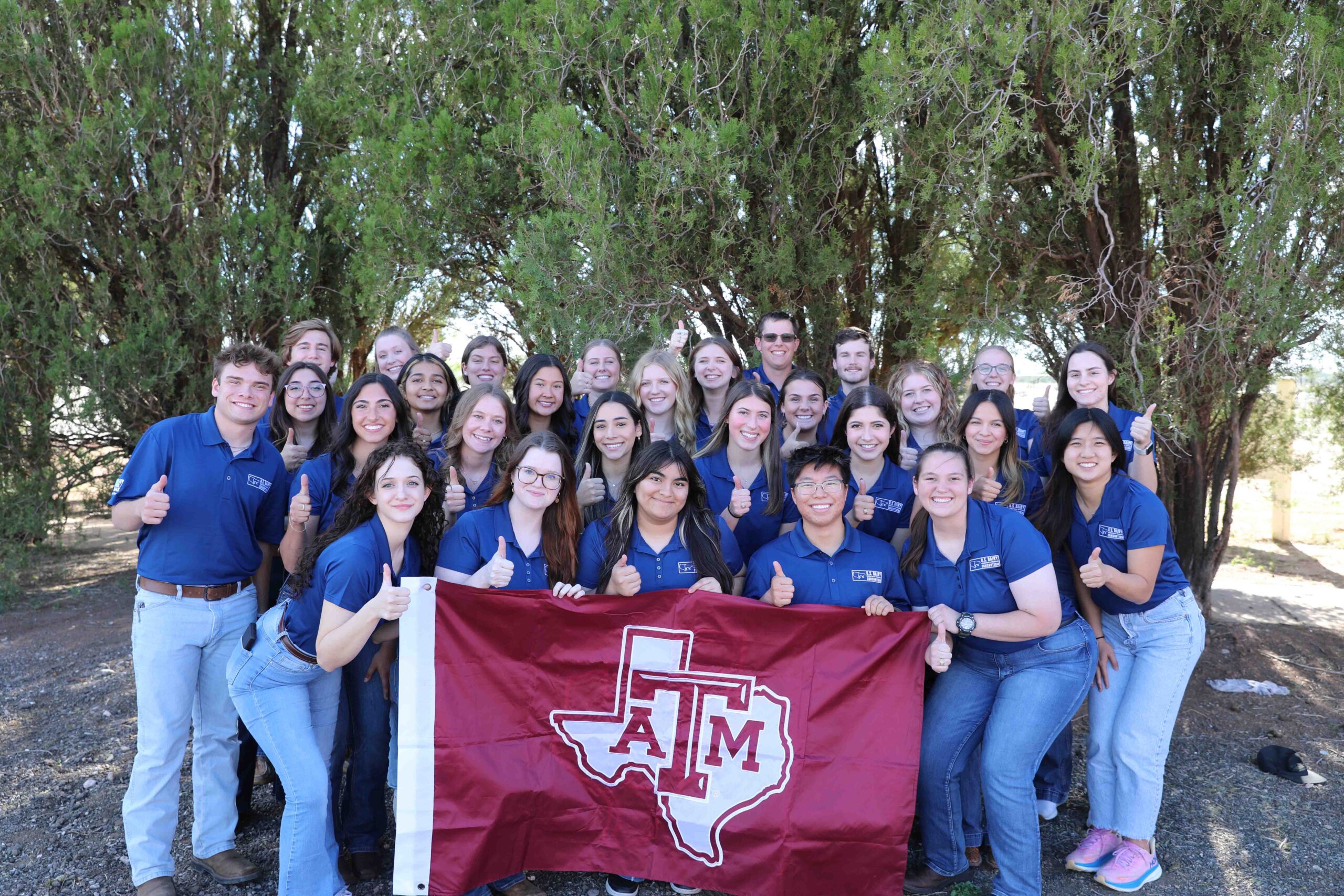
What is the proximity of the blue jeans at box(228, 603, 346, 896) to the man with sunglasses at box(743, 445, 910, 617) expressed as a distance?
1.95 m

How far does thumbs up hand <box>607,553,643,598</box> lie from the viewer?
4027 millimetres

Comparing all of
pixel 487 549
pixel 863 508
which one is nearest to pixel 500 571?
pixel 487 549

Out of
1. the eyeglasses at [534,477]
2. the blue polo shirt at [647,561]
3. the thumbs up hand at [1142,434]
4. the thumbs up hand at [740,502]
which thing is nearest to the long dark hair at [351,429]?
the eyeglasses at [534,477]

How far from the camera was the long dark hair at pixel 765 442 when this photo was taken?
4.71m

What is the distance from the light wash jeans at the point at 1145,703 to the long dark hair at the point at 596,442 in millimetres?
2475

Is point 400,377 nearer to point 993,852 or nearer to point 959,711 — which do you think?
point 959,711

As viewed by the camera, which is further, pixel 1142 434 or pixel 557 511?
pixel 1142 434

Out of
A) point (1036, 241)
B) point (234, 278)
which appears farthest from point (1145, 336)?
point (234, 278)

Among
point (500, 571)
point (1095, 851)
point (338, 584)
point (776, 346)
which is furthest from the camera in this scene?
point (776, 346)

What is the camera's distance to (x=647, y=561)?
4.16m

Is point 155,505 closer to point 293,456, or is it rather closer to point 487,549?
point 293,456

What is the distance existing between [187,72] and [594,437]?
657cm

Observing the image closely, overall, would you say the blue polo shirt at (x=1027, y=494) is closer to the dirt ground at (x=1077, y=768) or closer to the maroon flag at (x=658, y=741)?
the maroon flag at (x=658, y=741)

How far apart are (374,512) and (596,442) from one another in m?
1.20
